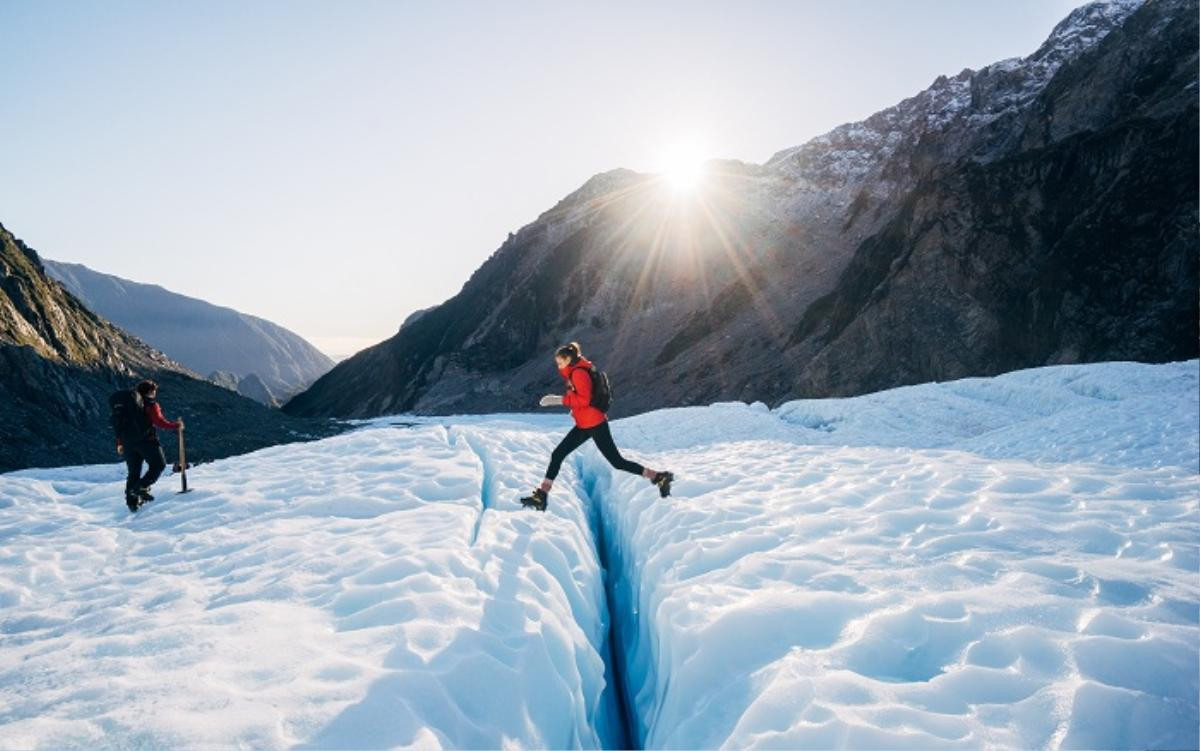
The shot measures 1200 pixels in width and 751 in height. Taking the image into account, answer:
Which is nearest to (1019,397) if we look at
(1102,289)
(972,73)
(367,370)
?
(1102,289)

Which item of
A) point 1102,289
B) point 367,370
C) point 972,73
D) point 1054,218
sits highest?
point 972,73

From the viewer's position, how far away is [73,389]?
34.1 metres

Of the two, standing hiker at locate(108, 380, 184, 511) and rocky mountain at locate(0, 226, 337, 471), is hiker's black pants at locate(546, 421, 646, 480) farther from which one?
rocky mountain at locate(0, 226, 337, 471)

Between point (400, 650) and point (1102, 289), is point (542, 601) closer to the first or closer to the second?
point (400, 650)

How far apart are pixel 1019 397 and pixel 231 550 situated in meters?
20.6

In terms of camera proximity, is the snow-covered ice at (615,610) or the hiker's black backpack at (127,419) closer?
the snow-covered ice at (615,610)

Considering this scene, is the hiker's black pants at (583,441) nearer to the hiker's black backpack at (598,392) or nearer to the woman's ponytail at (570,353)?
the hiker's black backpack at (598,392)

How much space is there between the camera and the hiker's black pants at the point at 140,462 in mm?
8484

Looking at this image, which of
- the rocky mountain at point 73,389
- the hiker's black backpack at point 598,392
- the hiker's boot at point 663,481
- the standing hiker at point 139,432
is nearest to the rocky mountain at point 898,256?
the rocky mountain at point 73,389

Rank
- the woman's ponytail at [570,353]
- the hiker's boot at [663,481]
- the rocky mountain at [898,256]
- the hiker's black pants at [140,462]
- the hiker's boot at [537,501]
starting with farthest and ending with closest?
the rocky mountain at [898,256] → the hiker's black pants at [140,462] → the hiker's boot at [663,481] → the hiker's boot at [537,501] → the woman's ponytail at [570,353]

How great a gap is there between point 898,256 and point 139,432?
50489mm

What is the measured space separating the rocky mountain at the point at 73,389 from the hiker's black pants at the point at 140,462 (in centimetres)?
2305

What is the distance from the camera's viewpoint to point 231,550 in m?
6.54

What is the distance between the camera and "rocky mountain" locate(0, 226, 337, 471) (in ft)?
94.3
